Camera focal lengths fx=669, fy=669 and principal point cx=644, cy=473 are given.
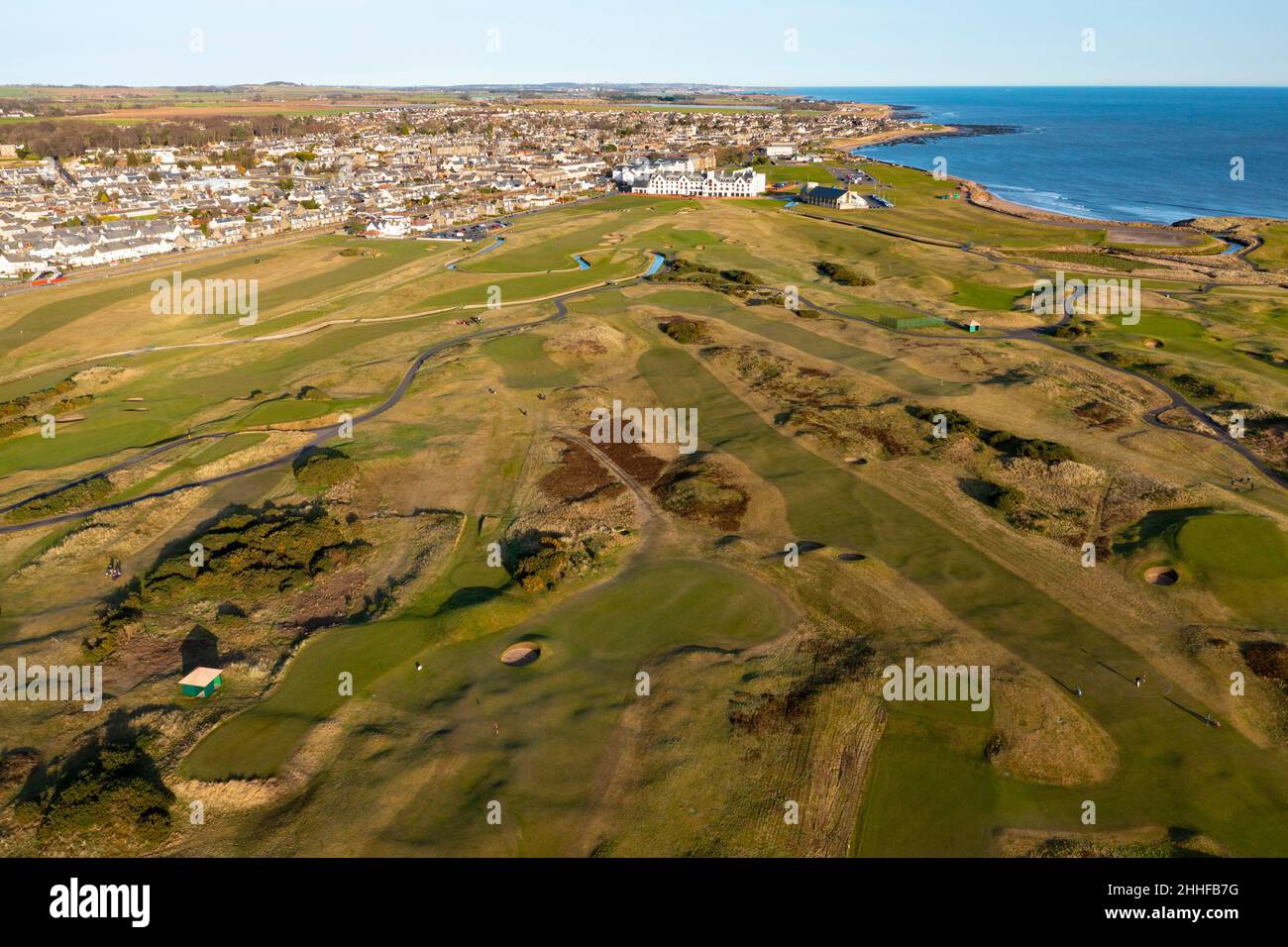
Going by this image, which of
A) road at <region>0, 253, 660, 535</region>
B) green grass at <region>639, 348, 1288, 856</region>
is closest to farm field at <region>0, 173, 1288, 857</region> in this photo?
green grass at <region>639, 348, 1288, 856</region>

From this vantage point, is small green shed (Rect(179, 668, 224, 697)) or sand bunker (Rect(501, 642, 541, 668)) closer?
small green shed (Rect(179, 668, 224, 697))

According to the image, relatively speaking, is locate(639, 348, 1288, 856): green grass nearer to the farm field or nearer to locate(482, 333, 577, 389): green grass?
the farm field

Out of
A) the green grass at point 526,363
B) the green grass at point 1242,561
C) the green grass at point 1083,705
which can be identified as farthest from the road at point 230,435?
the green grass at point 1242,561

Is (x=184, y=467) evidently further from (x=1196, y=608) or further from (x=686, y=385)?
(x=1196, y=608)

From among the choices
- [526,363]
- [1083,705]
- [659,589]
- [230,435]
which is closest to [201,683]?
[659,589]
